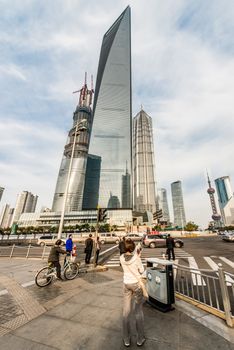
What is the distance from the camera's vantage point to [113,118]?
444ft

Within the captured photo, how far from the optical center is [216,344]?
9.30 ft

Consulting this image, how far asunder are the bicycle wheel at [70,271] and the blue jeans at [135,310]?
5276mm

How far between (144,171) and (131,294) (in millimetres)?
179968

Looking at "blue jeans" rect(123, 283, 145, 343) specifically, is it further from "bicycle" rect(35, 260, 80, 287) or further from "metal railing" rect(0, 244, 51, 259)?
"metal railing" rect(0, 244, 51, 259)

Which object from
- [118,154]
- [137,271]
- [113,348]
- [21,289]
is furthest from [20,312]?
[118,154]

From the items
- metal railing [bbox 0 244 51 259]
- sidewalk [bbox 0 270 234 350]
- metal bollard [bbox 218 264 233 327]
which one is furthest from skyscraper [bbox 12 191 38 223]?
metal bollard [bbox 218 264 233 327]

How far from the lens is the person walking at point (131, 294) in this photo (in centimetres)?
291

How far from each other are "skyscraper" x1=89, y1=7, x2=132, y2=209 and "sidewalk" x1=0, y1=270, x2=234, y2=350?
12050cm

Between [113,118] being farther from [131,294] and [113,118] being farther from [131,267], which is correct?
[131,294]

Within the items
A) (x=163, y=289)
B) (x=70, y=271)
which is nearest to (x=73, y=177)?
(x=70, y=271)

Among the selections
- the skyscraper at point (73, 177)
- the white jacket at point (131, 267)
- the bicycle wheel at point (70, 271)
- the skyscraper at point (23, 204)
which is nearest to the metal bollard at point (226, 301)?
the white jacket at point (131, 267)

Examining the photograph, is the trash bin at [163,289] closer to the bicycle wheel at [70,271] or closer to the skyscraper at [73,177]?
the bicycle wheel at [70,271]

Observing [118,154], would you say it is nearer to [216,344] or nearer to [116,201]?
[116,201]

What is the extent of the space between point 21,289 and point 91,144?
431 feet
